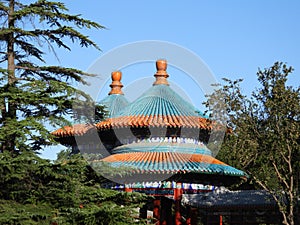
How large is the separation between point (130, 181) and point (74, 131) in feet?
11.1

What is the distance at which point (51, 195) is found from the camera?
9.88 metres

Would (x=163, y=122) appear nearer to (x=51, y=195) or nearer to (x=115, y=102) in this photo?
(x=115, y=102)

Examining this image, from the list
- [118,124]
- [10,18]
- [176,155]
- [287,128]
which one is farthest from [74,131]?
[10,18]

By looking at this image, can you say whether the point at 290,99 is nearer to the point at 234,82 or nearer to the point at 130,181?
the point at 234,82

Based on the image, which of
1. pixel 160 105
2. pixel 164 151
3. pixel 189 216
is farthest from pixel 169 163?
pixel 189 216

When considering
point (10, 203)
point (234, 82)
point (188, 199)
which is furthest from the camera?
point (188, 199)

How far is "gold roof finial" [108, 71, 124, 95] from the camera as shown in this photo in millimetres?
22188

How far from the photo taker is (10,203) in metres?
9.55

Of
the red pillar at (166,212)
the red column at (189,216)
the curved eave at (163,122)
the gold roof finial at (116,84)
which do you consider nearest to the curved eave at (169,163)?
the curved eave at (163,122)

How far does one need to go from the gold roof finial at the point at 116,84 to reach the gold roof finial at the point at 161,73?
9.12 feet

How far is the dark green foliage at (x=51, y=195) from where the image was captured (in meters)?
9.21

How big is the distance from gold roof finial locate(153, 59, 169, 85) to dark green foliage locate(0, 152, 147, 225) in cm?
966

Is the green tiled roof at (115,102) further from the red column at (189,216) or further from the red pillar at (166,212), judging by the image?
the red column at (189,216)

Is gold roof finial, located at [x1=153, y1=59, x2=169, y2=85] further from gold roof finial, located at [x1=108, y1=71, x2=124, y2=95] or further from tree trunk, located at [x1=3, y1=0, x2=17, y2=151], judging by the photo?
tree trunk, located at [x1=3, y1=0, x2=17, y2=151]
